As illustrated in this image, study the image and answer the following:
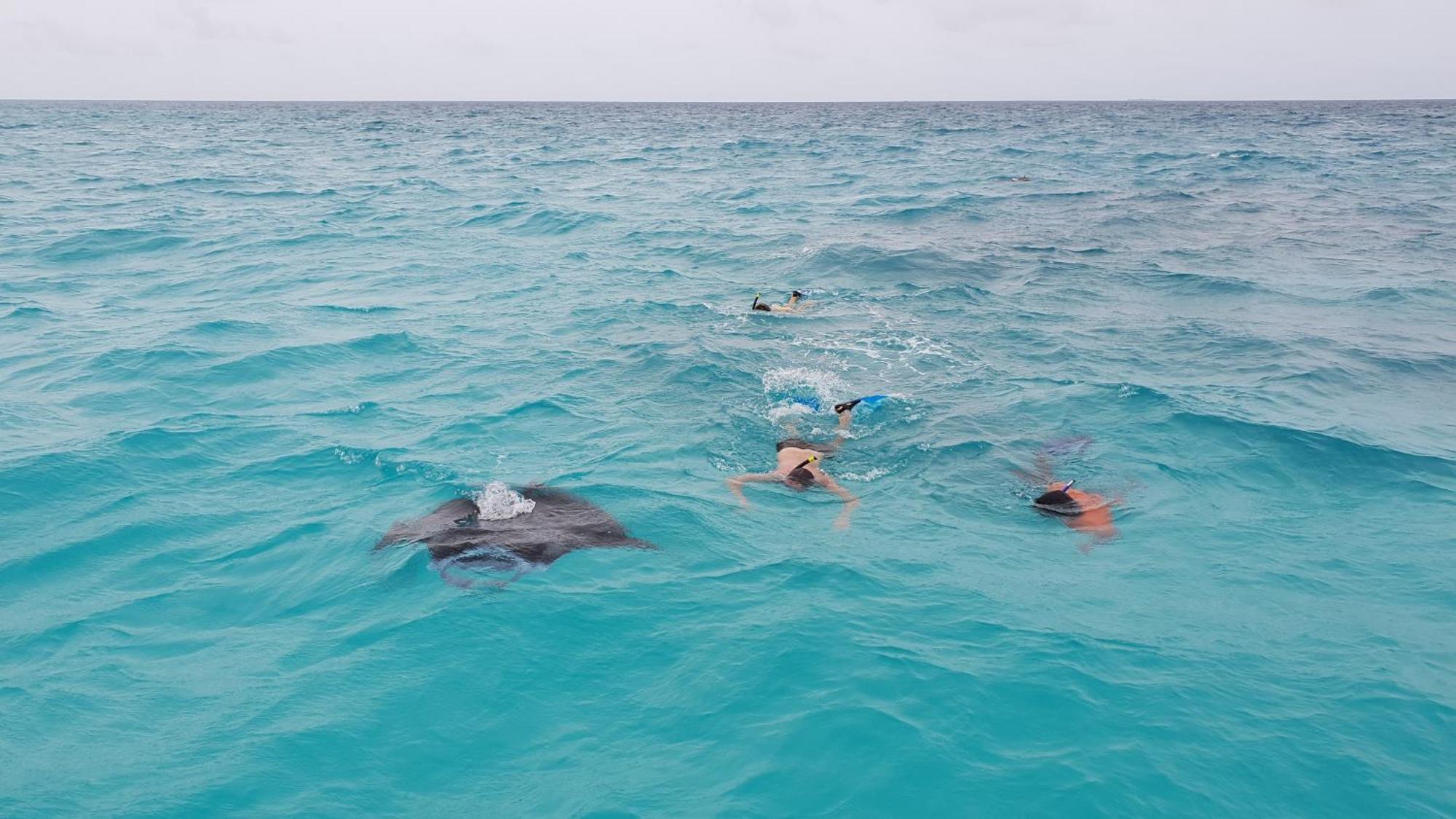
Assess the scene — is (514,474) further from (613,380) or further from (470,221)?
(470,221)

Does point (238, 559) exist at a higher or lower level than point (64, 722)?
higher

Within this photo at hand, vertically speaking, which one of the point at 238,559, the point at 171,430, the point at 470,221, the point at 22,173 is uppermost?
the point at 22,173

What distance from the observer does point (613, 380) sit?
13.1 metres

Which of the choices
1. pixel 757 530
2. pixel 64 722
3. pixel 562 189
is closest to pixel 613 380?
pixel 757 530

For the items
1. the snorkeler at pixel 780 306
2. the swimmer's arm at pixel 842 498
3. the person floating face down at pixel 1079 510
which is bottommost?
the person floating face down at pixel 1079 510

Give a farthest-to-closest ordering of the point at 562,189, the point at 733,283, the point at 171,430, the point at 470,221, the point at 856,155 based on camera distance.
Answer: the point at 856,155, the point at 562,189, the point at 470,221, the point at 733,283, the point at 171,430

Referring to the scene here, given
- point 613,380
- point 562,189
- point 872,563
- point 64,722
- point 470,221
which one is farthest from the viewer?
point 562,189

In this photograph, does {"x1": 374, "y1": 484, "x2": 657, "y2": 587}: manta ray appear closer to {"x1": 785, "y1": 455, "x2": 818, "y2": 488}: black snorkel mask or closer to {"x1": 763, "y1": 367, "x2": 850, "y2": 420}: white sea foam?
{"x1": 785, "y1": 455, "x2": 818, "y2": 488}: black snorkel mask

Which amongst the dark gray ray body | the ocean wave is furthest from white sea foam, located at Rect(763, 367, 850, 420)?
the ocean wave

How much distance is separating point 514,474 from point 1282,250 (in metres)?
20.6

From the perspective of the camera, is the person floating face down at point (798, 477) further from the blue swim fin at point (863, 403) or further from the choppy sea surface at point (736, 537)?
the blue swim fin at point (863, 403)

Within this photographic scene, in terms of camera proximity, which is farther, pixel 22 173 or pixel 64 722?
pixel 22 173

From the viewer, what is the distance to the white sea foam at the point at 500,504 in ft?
28.2

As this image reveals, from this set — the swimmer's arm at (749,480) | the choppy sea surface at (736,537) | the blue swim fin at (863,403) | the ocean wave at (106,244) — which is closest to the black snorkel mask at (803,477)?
the swimmer's arm at (749,480)
